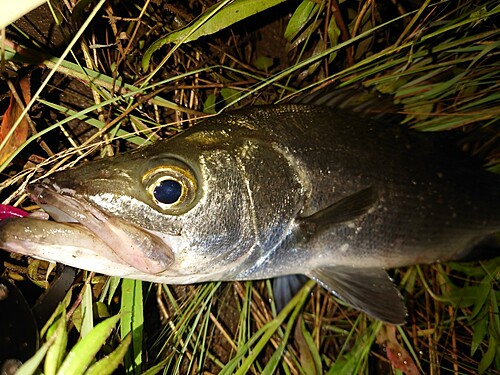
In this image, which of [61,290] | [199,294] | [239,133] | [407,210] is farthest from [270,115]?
[61,290]

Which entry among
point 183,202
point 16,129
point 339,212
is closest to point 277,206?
point 339,212

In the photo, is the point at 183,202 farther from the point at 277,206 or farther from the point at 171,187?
the point at 277,206

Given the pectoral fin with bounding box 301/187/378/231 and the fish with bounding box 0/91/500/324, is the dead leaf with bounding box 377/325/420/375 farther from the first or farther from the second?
the pectoral fin with bounding box 301/187/378/231

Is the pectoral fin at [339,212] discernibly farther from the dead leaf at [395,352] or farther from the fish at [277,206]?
the dead leaf at [395,352]

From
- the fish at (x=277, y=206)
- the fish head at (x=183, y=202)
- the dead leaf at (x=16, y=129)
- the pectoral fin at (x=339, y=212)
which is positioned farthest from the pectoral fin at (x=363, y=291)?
the dead leaf at (x=16, y=129)

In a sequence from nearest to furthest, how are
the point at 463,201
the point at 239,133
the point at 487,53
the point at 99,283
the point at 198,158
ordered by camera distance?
1. the point at 198,158
2. the point at 239,133
3. the point at 99,283
4. the point at 463,201
5. the point at 487,53

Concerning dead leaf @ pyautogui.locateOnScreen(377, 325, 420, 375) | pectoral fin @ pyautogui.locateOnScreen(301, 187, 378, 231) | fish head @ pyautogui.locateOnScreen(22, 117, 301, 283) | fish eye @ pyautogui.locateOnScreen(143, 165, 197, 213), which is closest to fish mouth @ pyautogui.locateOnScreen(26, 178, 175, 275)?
fish head @ pyautogui.locateOnScreen(22, 117, 301, 283)

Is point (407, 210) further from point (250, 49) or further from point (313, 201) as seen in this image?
point (250, 49)
